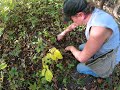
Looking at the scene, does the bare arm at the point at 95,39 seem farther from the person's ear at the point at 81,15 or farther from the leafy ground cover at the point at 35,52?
the leafy ground cover at the point at 35,52

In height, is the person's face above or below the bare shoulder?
above

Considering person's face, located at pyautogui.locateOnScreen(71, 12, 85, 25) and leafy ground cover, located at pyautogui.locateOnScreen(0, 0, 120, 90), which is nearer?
person's face, located at pyautogui.locateOnScreen(71, 12, 85, 25)

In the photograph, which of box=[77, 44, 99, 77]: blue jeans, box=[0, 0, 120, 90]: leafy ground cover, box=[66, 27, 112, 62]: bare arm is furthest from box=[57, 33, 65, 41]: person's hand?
box=[66, 27, 112, 62]: bare arm

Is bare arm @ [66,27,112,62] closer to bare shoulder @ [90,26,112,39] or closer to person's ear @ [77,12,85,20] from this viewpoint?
bare shoulder @ [90,26,112,39]

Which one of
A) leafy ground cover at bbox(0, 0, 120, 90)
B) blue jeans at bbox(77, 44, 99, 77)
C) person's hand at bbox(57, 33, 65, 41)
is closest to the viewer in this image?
leafy ground cover at bbox(0, 0, 120, 90)

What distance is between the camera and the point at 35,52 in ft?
11.0

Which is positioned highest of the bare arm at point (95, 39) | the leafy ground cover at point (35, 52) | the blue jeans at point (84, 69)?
the bare arm at point (95, 39)

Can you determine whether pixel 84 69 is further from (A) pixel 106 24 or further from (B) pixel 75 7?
(B) pixel 75 7

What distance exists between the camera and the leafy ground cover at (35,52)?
10.2 feet

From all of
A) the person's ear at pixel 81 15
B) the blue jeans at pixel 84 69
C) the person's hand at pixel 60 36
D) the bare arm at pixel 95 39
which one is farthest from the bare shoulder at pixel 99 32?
the person's hand at pixel 60 36

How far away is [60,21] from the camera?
3.77m

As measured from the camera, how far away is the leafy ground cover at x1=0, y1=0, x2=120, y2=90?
122 inches

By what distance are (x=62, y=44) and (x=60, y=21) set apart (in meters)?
0.45

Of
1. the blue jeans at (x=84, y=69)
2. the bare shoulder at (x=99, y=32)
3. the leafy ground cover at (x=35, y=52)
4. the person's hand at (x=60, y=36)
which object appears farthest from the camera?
the person's hand at (x=60, y=36)
